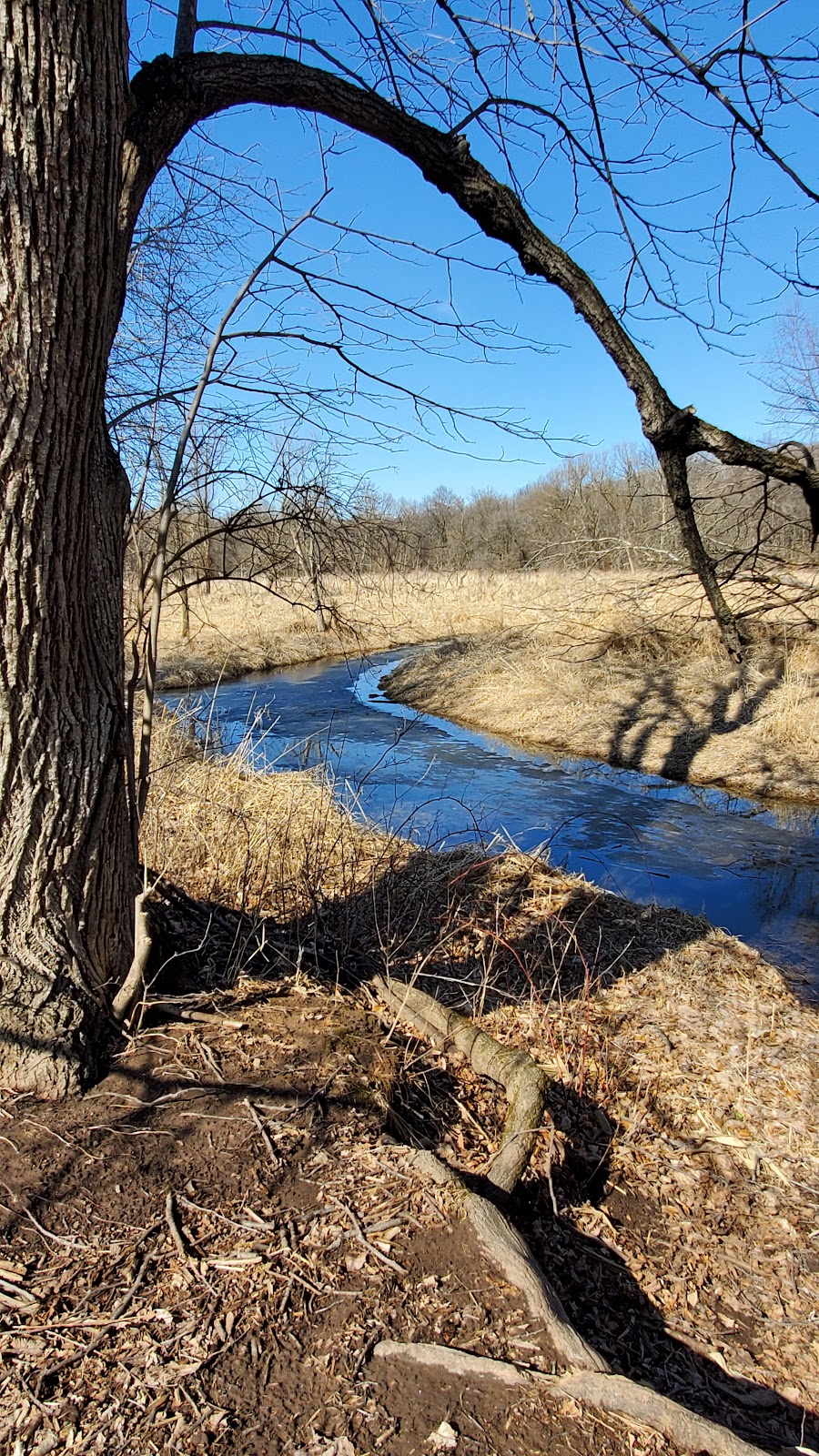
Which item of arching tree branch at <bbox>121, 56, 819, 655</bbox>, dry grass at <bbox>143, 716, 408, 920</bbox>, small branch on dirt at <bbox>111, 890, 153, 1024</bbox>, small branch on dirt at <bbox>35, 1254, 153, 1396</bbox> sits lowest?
small branch on dirt at <bbox>35, 1254, 153, 1396</bbox>

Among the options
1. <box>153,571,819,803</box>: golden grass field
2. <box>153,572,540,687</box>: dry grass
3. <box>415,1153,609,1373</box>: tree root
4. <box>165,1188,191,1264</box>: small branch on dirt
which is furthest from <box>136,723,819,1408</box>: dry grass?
<box>153,572,540,687</box>: dry grass

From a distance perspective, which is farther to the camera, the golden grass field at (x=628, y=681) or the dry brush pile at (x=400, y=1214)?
the golden grass field at (x=628, y=681)

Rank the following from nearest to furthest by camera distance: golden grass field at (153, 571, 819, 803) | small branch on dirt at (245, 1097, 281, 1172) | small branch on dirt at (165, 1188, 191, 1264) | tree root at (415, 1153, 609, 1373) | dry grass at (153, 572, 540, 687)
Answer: tree root at (415, 1153, 609, 1373), small branch on dirt at (165, 1188, 191, 1264), small branch on dirt at (245, 1097, 281, 1172), golden grass field at (153, 571, 819, 803), dry grass at (153, 572, 540, 687)

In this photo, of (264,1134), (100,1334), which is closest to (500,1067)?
(264,1134)

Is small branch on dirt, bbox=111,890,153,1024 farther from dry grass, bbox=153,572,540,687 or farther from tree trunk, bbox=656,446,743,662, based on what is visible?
dry grass, bbox=153,572,540,687

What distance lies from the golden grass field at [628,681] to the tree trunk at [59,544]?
10.1ft

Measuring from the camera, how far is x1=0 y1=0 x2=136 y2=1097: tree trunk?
2328mm

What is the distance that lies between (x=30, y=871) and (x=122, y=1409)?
145 centimetres

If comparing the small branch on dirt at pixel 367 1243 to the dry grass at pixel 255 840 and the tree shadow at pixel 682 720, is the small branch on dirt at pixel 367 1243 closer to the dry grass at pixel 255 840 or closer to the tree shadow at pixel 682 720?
the dry grass at pixel 255 840

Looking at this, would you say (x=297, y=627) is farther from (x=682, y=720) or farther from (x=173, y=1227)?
(x=173, y=1227)

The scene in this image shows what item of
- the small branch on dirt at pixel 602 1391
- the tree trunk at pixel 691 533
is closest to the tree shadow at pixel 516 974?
the small branch on dirt at pixel 602 1391

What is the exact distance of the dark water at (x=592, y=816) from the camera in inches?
286

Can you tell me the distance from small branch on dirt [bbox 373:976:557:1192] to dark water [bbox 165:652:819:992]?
1850 millimetres

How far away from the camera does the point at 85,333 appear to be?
2.54 metres
